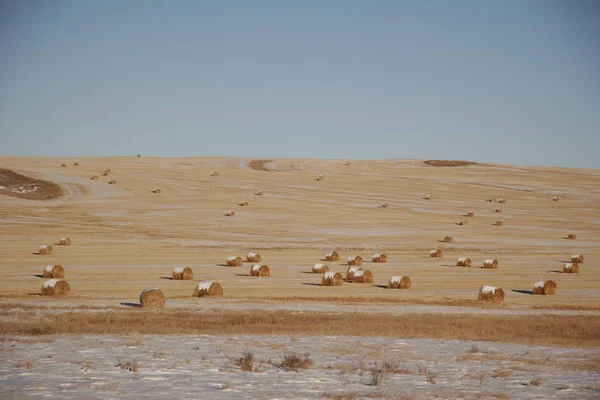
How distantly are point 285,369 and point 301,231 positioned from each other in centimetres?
4373

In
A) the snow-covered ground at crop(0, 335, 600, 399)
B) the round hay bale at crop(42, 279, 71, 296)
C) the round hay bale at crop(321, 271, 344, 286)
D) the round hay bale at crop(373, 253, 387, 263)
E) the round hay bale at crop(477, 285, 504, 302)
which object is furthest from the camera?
the round hay bale at crop(373, 253, 387, 263)

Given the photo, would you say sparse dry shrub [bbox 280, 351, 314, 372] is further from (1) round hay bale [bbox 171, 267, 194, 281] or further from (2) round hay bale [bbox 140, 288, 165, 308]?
(1) round hay bale [bbox 171, 267, 194, 281]

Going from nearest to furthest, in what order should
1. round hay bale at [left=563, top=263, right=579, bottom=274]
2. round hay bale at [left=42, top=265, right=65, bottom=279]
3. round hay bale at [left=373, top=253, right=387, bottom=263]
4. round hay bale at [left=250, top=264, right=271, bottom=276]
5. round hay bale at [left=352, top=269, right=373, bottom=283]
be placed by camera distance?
round hay bale at [left=42, top=265, right=65, bottom=279] → round hay bale at [left=352, top=269, right=373, bottom=283] → round hay bale at [left=250, top=264, right=271, bottom=276] → round hay bale at [left=563, top=263, right=579, bottom=274] → round hay bale at [left=373, top=253, right=387, bottom=263]

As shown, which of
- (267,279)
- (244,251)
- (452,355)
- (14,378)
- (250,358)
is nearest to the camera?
(14,378)

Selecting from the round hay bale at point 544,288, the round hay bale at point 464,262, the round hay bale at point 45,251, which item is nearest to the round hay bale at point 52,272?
the round hay bale at point 45,251

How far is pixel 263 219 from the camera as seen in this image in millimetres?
63406

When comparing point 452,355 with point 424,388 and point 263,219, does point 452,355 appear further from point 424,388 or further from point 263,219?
point 263,219

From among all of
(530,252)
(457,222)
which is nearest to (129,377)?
(530,252)

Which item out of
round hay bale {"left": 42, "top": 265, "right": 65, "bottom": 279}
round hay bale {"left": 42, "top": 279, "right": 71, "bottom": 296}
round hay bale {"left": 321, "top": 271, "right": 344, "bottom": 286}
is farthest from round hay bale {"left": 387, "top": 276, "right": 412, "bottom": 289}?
round hay bale {"left": 42, "top": 265, "right": 65, "bottom": 279}

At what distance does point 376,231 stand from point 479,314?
36.1 m

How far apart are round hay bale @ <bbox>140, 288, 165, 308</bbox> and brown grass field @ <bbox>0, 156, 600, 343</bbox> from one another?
74cm

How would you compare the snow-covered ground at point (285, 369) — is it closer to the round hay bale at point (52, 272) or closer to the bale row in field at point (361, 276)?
the bale row in field at point (361, 276)

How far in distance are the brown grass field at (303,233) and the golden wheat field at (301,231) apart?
0.13 metres

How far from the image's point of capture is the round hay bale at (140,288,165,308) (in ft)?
73.6
